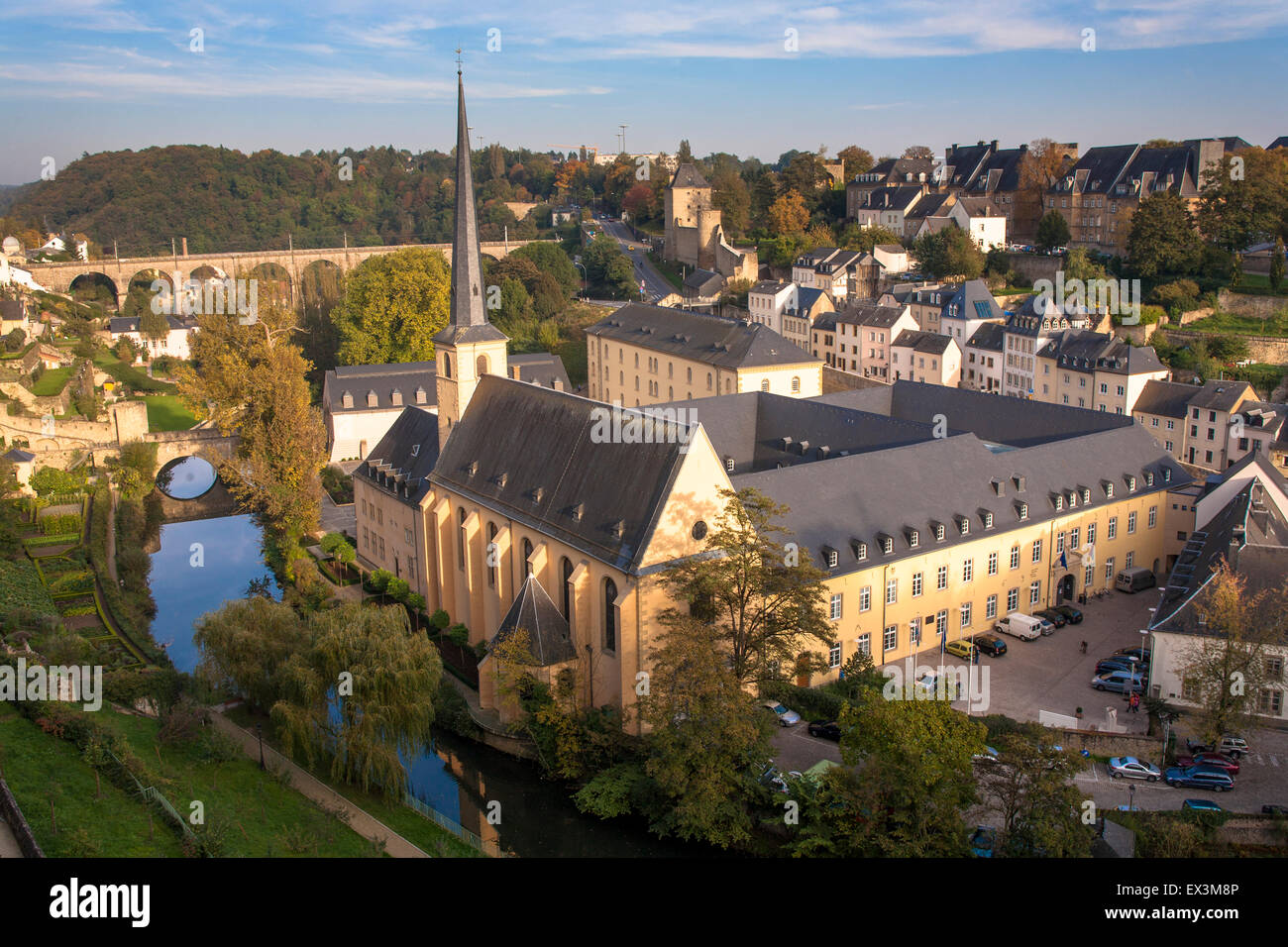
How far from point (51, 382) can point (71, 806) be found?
176ft

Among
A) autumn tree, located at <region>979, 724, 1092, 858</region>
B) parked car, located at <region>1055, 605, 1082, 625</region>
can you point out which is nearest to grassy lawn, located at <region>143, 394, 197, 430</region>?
parked car, located at <region>1055, 605, 1082, 625</region>

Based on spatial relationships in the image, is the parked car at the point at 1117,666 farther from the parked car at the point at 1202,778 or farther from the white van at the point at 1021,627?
the parked car at the point at 1202,778

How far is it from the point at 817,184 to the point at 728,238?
10.2 metres

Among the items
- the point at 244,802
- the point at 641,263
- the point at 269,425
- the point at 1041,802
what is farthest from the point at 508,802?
the point at 641,263

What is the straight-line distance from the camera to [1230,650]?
92.3ft

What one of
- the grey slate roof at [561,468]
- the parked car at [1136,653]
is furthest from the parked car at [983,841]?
the parked car at [1136,653]

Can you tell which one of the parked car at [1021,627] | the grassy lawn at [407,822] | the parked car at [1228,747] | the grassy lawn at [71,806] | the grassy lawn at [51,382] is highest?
the grassy lawn at [51,382]

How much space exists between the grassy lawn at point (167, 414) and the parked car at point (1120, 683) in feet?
182

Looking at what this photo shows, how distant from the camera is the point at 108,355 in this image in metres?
88.3

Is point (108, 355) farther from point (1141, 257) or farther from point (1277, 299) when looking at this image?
point (1277, 299)

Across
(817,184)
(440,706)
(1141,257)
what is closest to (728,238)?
(817,184)

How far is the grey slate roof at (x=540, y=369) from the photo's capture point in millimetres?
67500

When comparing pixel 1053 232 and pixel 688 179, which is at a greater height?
pixel 688 179

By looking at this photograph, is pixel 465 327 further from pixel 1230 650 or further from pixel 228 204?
pixel 228 204
